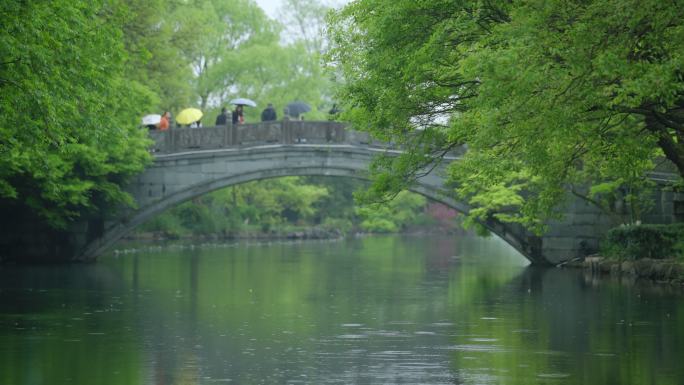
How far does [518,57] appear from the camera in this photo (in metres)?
12.5

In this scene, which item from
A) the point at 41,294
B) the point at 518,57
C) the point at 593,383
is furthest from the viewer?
the point at 41,294

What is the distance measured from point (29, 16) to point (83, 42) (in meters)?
2.65

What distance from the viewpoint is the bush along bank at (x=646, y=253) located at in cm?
2492

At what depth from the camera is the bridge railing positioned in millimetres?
34281

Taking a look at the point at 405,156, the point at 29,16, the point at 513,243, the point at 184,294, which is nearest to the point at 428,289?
the point at 184,294

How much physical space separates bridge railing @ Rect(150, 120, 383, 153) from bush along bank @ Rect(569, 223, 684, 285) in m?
8.65

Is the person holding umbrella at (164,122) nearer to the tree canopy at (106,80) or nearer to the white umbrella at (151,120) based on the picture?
the white umbrella at (151,120)

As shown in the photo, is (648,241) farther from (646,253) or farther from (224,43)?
(224,43)

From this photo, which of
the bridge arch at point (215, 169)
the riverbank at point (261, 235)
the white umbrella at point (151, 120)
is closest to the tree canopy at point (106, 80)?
the white umbrella at point (151, 120)

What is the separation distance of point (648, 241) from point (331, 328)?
12.3 meters

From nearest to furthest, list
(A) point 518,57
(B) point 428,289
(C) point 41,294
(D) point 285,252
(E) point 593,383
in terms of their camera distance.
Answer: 1. (E) point 593,383
2. (A) point 518,57
3. (C) point 41,294
4. (B) point 428,289
5. (D) point 285,252

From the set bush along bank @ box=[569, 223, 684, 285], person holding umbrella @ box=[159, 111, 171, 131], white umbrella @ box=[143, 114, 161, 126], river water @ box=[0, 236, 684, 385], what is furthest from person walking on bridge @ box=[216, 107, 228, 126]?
bush along bank @ box=[569, 223, 684, 285]

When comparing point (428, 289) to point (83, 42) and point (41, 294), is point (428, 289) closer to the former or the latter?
point (41, 294)

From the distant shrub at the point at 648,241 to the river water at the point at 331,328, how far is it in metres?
1.37
